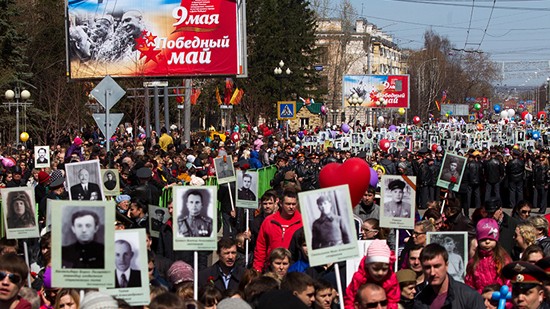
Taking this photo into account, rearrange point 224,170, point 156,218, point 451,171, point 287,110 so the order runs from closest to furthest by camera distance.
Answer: point 156,218, point 451,171, point 224,170, point 287,110

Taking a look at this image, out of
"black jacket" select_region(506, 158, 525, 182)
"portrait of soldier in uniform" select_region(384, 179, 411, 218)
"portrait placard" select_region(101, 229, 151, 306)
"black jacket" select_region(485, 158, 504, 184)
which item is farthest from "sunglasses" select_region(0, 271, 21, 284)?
"black jacket" select_region(506, 158, 525, 182)

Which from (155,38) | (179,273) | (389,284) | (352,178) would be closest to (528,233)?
(352,178)

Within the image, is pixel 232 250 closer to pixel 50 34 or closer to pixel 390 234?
pixel 390 234

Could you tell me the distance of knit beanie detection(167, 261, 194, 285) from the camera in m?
9.07

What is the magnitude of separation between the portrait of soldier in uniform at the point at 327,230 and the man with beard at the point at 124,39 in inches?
1147

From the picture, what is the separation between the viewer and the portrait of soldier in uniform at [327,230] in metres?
7.97

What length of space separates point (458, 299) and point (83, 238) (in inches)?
96.9

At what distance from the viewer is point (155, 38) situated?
36.4 metres

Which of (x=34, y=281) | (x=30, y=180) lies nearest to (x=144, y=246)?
(x=34, y=281)

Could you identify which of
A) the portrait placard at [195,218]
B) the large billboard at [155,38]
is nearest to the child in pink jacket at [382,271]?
the portrait placard at [195,218]

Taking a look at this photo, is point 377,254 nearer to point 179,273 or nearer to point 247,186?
point 179,273

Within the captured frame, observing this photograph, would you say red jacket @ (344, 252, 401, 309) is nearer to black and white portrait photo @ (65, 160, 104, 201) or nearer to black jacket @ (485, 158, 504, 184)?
black and white portrait photo @ (65, 160, 104, 201)

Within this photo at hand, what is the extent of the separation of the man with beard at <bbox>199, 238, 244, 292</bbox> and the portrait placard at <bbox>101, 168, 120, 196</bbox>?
600cm

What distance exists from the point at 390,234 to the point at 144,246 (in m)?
4.68
